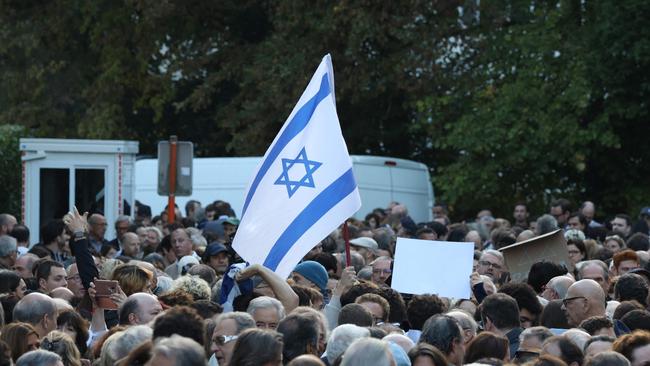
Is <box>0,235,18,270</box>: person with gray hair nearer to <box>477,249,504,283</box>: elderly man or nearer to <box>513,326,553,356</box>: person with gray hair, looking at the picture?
<box>477,249,504,283</box>: elderly man

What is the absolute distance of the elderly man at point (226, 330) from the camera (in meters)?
8.09

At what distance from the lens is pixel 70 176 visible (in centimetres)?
2133

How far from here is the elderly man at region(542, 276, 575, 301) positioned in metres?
10.8

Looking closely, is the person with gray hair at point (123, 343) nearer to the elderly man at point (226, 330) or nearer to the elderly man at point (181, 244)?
the elderly man at point (226, 330)

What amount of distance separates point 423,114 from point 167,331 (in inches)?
798

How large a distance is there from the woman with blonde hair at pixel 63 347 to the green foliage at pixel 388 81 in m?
17.7

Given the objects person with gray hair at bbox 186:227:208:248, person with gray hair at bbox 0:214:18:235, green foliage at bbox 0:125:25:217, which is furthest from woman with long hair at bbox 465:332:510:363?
green foliage at bbox 0:125:25:217

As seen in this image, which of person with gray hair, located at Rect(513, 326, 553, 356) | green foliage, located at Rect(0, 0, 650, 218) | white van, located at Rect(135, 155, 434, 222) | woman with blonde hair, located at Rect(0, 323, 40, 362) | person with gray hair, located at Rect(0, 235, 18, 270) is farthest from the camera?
green foliage, located at Rect(0, 0, 650, 218)

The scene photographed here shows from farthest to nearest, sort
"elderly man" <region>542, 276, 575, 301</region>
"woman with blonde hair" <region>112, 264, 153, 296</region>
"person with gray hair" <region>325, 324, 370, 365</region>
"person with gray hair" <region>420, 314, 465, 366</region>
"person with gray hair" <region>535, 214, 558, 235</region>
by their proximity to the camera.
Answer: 1. "person with gray hair" <region>535, 214, 558, 235</region>
2. "elderly man" <region>542, 276, 575, 301</region>
3. "woman with blonde hair" <region>112, 264, 153, 296</region>
4. "person with gray hair" <region>420, 314, 465, 366</region>
5. "person with gray hair" <region>325, 324, 370, 365</region>

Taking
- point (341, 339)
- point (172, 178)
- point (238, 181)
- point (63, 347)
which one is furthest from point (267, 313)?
point (238, 181)

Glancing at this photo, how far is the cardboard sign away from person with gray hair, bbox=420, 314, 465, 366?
5.04 metres

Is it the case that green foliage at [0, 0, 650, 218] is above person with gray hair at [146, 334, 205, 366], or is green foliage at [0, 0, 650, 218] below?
above

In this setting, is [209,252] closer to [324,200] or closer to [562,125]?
[324,200]

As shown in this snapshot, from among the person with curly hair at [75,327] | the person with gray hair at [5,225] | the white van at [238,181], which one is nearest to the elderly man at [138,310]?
the person with curly hair at [75,327]
